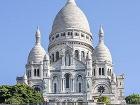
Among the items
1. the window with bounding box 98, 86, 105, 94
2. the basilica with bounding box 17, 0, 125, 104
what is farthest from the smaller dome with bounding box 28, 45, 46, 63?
the window with bounding box 98, 86, 105, 94

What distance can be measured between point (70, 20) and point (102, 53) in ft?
29.0

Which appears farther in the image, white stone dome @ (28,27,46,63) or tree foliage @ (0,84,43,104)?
white stone dome @ (28,27,46,63)

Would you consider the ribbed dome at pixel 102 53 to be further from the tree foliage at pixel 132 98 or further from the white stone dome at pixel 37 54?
the white stone dome at pixel 37 54

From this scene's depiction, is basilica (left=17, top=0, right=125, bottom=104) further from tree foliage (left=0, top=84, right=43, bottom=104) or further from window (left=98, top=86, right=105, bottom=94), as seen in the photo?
tree foliage (left=0, top=84, right=43, bottom=104)

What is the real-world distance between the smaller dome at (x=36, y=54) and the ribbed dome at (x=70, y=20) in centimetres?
425

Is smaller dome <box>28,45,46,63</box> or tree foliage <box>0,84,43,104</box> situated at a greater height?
smaller dome <box>28,45,46,63</box>

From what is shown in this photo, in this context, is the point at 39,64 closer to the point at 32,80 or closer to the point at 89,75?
the point at 32,80

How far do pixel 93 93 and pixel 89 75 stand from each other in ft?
11.9

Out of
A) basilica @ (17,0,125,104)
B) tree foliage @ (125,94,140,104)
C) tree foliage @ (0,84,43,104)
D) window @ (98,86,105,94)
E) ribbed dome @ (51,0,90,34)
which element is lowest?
tree foliage @ (0,84,43,104)

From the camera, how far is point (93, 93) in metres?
121

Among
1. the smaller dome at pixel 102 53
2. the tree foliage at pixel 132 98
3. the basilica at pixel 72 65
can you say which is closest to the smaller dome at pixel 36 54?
the basilica at pixel 72 65

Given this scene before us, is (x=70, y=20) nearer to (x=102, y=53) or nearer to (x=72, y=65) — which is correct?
(x=102, y=53)

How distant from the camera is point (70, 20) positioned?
427ft

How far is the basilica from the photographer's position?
119 m
